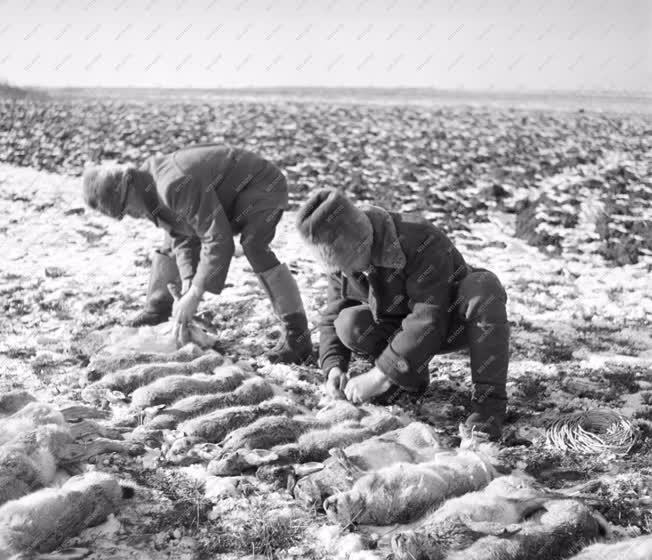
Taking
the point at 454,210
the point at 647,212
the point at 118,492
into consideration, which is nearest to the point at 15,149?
the point at 454,210

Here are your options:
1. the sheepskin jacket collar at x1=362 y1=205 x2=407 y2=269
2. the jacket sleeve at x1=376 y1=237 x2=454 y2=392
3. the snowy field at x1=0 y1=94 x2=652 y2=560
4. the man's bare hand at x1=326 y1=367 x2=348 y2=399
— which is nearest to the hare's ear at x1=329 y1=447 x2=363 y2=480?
the snowy field at x1=0 y1=94 x2=652 y2=560

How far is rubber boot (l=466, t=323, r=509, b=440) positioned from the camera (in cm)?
365

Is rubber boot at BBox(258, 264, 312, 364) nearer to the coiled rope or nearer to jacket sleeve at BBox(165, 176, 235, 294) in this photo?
jacket sleeve at BBox(165, 176, 235, 294)

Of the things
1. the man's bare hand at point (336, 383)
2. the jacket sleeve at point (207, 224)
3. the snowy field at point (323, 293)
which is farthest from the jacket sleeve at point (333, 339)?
the jacket sleeve at point (207, 224)

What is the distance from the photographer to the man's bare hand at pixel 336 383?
158 inches

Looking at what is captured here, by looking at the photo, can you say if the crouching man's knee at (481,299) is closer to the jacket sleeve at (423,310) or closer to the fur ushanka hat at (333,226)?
the jacket sleeve at (423,310)

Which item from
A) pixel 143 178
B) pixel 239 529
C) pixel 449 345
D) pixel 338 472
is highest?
pixel 143 178

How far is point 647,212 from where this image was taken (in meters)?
8.66

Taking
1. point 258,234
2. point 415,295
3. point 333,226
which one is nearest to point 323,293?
point 258,234

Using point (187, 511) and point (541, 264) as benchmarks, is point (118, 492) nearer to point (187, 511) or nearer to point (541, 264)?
point (187, 511)

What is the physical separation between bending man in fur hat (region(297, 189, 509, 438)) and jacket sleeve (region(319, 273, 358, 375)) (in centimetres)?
31

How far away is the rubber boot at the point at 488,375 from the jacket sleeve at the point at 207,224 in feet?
5.33

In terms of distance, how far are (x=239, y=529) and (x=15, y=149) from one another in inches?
481

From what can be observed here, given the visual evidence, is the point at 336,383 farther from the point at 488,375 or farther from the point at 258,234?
the point at 258,234
